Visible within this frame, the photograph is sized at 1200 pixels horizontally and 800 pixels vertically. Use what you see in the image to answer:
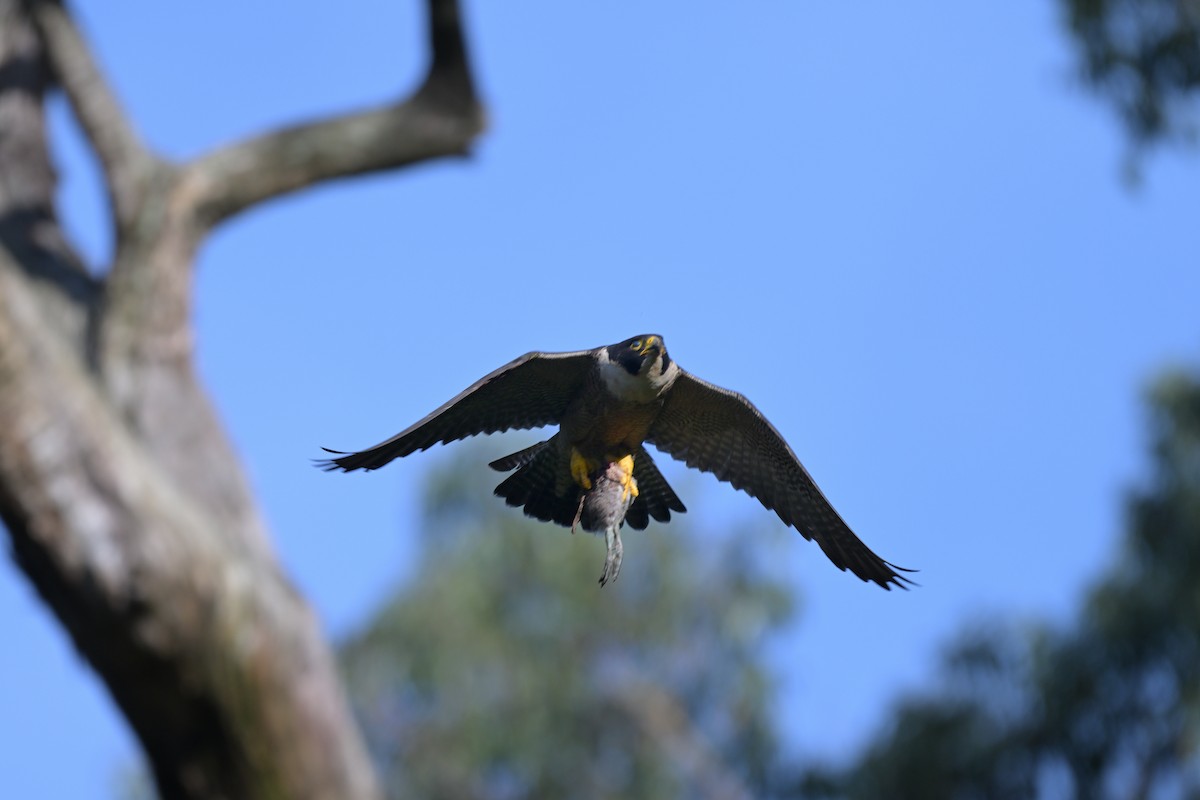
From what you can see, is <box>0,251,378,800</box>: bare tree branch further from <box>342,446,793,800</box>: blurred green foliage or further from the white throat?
<box>342,446,793,800</box>: blurred green foliage

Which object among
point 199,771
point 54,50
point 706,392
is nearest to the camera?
point 199,771

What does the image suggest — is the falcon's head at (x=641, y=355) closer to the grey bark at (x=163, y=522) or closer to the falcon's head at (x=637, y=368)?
the falcon's head at (x=637, y=368)

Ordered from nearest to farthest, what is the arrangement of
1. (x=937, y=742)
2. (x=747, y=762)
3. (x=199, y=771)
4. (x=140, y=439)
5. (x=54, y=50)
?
(x=199, y=771) → (x=140, y=439) → (x=54, y=50) → (x=937, y=742) → (x=747, y=762)

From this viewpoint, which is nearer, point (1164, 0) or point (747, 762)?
point (1164, 0)

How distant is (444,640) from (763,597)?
4.90 metres

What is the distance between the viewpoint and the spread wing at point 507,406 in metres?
5.43

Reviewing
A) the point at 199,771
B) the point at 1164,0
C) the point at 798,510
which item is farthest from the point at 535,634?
the point at 199,771

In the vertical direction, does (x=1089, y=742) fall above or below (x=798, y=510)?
above

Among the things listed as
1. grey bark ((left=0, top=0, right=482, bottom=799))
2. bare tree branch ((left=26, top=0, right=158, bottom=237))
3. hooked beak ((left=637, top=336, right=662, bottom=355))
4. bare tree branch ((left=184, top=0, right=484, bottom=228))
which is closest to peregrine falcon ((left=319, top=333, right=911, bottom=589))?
hooked beak ((left=637, top=336, right=662, bottom=355))

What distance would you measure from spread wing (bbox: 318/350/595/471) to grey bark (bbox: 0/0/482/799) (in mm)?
565

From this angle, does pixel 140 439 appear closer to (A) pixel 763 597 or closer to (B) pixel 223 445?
(B) pixel 223 445

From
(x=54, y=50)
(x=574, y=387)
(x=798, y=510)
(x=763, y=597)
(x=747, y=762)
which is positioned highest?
(x=763, y=597)

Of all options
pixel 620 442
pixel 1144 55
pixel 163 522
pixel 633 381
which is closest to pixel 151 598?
pixel 163 522

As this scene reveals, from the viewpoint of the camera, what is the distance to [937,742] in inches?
781
